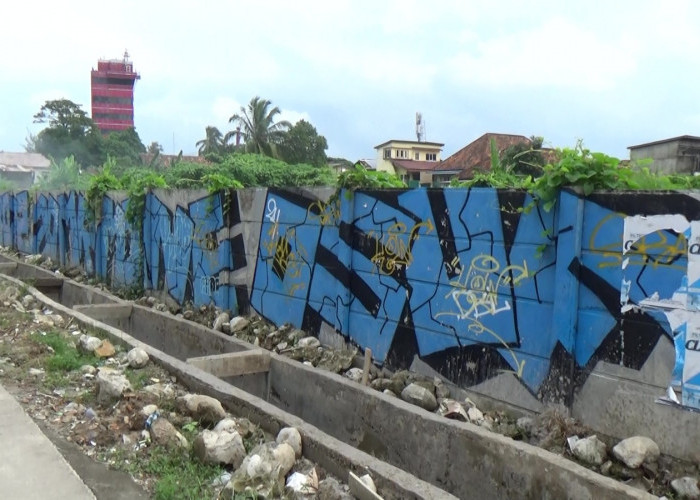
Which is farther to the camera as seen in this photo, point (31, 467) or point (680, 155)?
point (680, 155)

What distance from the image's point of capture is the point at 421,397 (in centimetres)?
519

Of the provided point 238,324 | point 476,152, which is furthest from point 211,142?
point 238,324

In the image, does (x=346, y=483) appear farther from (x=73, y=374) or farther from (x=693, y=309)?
(x=73, y=374)

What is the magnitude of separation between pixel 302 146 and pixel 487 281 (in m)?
40.9

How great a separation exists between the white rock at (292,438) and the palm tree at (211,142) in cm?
5120

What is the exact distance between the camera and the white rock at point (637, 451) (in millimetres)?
3912

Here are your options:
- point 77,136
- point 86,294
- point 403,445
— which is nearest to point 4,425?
point 403,445

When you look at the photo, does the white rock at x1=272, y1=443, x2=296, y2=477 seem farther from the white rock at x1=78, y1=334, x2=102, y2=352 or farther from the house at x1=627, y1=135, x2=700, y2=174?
the house at x1=627, y1=135, x2=700, y2=174

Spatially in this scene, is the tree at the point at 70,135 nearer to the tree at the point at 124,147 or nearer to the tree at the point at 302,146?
the tree at the point at 124,147

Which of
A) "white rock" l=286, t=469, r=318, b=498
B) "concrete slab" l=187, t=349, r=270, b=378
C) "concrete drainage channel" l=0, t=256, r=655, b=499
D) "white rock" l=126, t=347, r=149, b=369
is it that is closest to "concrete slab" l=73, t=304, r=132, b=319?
"concrete drainage channel" l=0, t=256, r=655, b=499

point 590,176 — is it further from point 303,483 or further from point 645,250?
point 303,483

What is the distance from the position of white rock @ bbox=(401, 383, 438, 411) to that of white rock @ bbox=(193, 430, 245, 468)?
1910mm

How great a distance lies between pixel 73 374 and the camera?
5.36m

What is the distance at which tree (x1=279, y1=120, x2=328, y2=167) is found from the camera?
146ft
